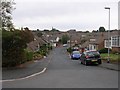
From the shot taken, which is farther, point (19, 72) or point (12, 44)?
point (12, 44)

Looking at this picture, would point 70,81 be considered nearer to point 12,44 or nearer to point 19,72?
point 19,72

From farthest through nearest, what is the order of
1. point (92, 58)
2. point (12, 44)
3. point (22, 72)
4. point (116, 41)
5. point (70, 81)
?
point (116, 41)
point (92, 58)
point (12, 44)
point (22, 72)
point (70, 81)

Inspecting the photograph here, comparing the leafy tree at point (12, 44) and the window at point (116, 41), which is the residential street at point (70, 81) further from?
the window at point (116, 41)

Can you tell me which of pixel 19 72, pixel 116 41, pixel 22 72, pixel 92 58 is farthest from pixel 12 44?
pixel 116 41

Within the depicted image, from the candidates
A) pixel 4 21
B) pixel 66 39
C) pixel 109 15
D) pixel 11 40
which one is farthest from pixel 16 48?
pixel 66 39

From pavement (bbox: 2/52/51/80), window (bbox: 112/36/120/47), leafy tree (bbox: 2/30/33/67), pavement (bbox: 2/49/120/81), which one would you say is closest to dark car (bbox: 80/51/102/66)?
pavement (bbox: 2/49/120/81)

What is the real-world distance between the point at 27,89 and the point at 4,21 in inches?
914

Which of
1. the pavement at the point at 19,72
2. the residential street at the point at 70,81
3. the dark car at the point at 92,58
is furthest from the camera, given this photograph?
the dark car at the point at 92,58

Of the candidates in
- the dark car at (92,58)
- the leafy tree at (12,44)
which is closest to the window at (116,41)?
the dark car at (92,58)

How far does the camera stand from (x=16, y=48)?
2791 cm

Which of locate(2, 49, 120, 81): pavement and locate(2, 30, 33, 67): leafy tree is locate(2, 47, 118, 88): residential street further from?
locate(2, 30, 33, 67): leafy tree

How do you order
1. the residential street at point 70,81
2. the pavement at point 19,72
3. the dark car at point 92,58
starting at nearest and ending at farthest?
the residential street at point 70,81 < the pavement at point 19,72 < the dark car at point 92,58

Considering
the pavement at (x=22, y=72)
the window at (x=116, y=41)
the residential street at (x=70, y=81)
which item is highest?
the window at (x=116, y=41)

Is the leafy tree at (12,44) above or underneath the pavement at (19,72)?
above
